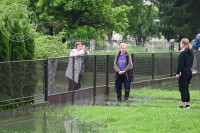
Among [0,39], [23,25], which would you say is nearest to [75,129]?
[0,39]

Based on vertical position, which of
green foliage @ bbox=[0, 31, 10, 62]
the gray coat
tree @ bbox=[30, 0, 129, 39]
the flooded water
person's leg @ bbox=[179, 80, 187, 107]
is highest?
tree @ bbox=[30, 0, 129, 39]

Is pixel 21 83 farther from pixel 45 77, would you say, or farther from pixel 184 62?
pixel 184 62

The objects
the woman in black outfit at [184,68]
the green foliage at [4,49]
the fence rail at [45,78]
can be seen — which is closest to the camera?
the green foliage at [4,49]

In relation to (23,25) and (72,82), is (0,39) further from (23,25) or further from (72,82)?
(72,82)

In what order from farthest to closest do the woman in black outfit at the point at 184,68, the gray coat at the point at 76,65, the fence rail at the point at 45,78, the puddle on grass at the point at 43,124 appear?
the gray coat at the point at 76,65, the woman in black outfit at the point at 184,68, the fence rail at the point at 45,78, the puddle on grass at the point at 43,124

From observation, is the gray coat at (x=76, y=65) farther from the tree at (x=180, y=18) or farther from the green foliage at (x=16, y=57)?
the tree at (x=180, y=18)

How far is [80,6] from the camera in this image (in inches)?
1615

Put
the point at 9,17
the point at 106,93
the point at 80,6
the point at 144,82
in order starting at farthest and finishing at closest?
1. the point at 80,6
2. the point at 144,82
3. the point at 106,93
4. the point at 9,17

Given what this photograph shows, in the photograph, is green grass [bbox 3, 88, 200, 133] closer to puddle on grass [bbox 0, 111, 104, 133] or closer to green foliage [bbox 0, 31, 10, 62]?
puddle on grass [bbox 0, 111, 104, 133]

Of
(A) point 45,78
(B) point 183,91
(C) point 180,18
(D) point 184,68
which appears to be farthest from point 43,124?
(C) point 180,18

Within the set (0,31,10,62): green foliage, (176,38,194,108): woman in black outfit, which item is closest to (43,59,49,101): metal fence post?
(0,31,10,62): green foliage

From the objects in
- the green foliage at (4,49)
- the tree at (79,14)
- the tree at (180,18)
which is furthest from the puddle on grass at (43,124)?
the tree at (180,18)

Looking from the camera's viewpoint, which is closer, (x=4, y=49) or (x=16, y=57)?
(x=4, y=49)

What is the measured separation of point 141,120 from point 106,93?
727 centimetres
